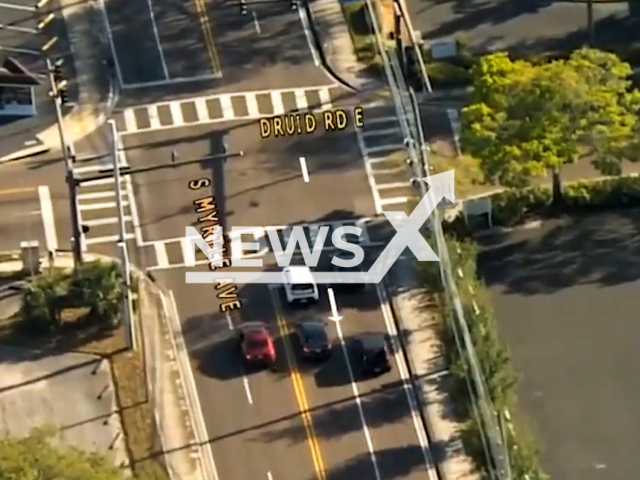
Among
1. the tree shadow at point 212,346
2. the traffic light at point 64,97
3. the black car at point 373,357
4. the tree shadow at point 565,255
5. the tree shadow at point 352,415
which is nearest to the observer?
the tree shadow at point 352,415

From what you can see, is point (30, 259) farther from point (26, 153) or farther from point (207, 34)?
point (207, 34)

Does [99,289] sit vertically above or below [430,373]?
above

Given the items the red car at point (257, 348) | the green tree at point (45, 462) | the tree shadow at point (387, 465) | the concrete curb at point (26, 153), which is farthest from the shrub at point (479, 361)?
the concrete curb at point (26, 153)

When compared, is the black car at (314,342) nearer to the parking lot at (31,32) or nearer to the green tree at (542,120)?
the green tree at (542,120)

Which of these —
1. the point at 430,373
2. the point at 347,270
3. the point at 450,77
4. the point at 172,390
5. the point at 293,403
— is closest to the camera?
Answer: the point at 293,403

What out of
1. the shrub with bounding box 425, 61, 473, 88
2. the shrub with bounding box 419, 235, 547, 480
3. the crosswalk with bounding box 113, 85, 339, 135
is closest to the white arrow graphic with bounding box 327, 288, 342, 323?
the shrub with bounding box 419, 235, 547, 480

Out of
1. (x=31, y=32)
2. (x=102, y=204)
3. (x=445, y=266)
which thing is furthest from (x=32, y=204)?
(x=445, y=266)
